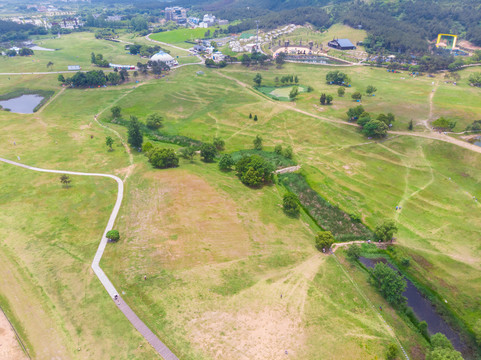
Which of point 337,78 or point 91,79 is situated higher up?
point 91,79

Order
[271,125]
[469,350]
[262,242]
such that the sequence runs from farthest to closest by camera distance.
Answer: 1. [271,125]
2. [262,242]
3. [469,350]

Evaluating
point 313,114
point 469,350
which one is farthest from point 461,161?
point 469,350

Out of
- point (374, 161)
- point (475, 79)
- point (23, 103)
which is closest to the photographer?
point (374, 161)

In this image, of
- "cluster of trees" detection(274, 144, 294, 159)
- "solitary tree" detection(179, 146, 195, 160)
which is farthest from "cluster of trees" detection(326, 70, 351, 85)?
"solitary tree" detection(179, 146, 195, 160)

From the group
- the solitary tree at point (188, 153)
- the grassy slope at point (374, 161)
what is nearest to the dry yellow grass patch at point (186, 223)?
the solitary tree at point (188, 153)

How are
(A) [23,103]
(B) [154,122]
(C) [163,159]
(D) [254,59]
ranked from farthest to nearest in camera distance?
1. (D) [254,59]
2. (A) [23,103]
3. (B) [154,122]
4. (C) [163,159]

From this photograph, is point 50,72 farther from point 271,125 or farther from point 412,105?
point 412,105

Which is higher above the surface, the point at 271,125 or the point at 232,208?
the point at 271,125

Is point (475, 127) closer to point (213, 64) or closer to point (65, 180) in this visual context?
point (65, 180)

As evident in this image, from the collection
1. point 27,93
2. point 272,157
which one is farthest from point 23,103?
point 272,157
